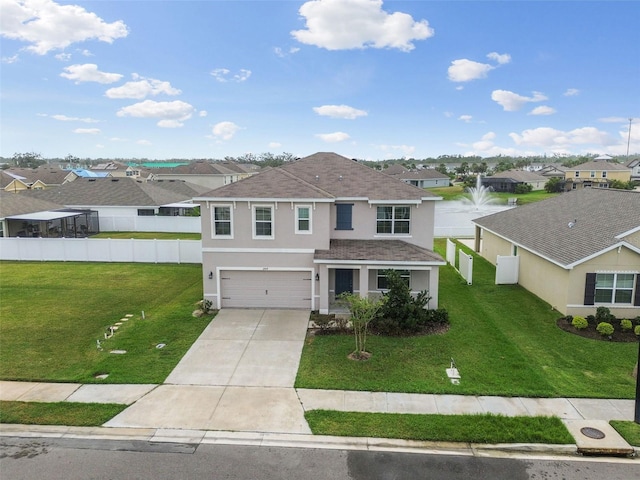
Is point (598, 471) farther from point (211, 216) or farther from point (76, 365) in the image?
point (211, 216)

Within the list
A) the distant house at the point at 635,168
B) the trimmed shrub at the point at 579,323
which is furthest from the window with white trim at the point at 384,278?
the distant house at the point at 635,168

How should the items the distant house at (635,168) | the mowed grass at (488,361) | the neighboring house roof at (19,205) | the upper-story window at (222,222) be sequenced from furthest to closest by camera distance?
1. the distant house at (635,168)
2. the neighboring house roof at (19,205)
3. the upper-story window at (222,222)
4. the mowed grass at (488,361)

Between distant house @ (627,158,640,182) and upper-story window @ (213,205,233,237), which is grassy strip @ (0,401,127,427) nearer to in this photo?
upper-story window @ (213,205,233,237)

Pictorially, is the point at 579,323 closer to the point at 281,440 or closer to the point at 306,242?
the point at 306,242

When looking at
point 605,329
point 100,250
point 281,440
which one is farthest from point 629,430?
point 100,250

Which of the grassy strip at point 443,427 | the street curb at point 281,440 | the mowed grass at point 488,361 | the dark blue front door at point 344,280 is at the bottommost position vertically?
the street curb at point 281,440

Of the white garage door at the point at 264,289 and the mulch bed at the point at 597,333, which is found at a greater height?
the white garage door at the point at 264,289

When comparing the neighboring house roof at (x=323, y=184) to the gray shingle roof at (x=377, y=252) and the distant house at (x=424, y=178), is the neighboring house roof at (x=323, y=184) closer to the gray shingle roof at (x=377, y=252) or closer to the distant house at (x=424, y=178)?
the gray shingle roof at (x=377, y=252)
